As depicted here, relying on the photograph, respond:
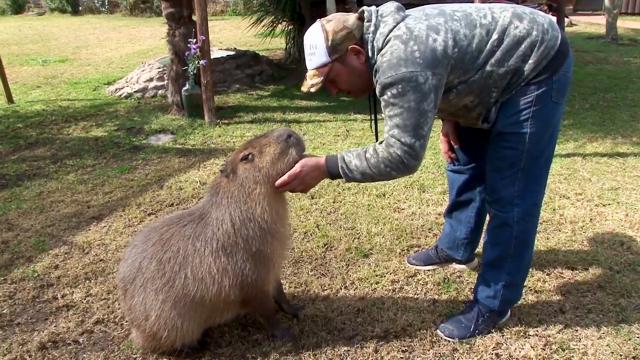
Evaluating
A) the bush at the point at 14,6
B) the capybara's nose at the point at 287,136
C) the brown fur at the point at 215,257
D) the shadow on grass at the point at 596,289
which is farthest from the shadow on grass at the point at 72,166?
the bush at the point at 14,6

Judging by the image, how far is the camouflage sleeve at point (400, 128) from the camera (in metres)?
Result: 2.06

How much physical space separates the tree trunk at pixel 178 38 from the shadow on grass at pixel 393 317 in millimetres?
4231

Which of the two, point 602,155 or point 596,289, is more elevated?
point 602,155

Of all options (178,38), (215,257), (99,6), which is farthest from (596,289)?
(99,6)

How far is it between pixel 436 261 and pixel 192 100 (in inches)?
164

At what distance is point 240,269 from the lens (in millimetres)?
2529

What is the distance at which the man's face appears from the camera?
215 cm

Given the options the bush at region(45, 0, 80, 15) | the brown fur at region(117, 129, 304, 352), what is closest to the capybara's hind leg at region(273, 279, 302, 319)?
the brown fur at region(117, 129, 304, 352)

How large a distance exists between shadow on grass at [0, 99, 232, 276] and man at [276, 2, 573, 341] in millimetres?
2357

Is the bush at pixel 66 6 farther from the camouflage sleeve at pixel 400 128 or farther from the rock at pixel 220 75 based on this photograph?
the camouflage sleeve at pixel 400 128

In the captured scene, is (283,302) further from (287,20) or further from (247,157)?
(287,20)

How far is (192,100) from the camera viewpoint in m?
6.50

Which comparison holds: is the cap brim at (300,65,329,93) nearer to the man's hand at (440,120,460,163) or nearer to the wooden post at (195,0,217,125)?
the man's hand at (440,120,460,163)

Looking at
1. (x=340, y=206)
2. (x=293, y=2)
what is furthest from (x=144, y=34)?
(x=340, y=206)
